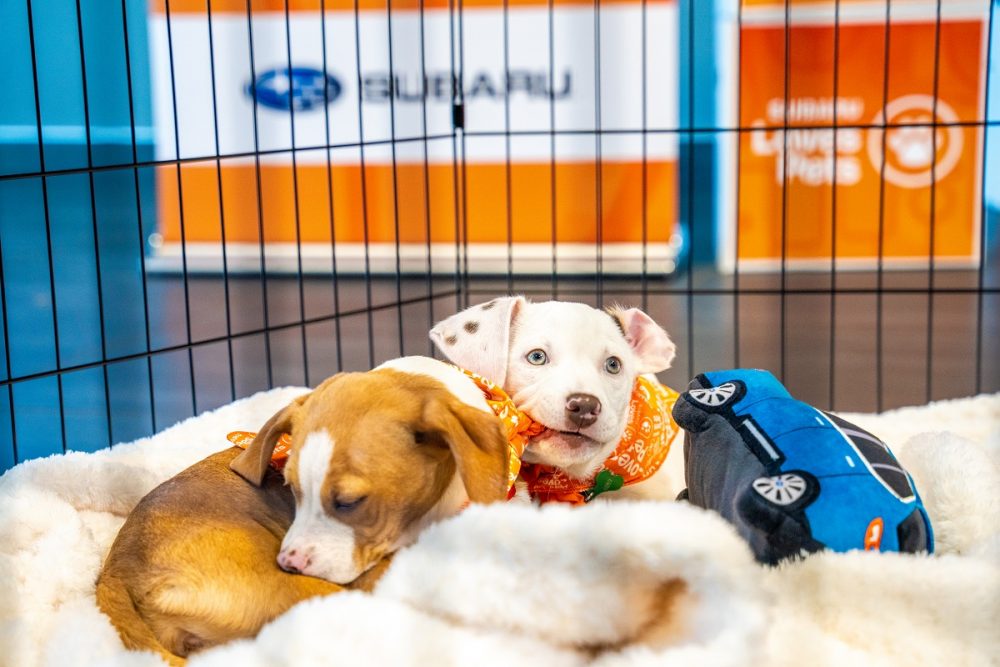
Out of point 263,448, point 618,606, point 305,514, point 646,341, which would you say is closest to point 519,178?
point 646,341

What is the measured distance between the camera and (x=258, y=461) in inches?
62.2

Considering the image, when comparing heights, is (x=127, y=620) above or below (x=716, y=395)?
below

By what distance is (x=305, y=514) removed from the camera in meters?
1.47

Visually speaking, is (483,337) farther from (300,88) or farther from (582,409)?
(300,88)

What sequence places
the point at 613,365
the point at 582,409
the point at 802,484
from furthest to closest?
1. the point at 613,365
2. the point at 582,409
3. the point at 802,484

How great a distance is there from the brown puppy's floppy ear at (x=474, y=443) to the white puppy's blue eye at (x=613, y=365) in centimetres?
31

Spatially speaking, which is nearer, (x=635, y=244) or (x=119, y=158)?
(x=635, y=244)

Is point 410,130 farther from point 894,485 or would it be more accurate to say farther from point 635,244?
point 894,485

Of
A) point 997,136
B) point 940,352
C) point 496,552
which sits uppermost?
point 997,136

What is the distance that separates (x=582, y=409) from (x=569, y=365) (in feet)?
0.32

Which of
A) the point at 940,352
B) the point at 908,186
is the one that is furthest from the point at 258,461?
the point at 908,186

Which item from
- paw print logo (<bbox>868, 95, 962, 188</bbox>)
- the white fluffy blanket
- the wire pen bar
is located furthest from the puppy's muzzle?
paw print logo (<bbox>868, 95, 962, 188</bbox>)

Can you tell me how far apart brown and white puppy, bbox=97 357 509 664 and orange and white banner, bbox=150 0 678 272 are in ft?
10.8

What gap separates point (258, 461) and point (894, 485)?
81 centimetres
